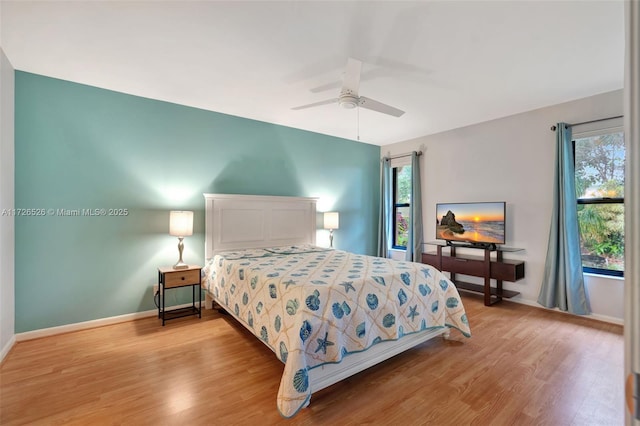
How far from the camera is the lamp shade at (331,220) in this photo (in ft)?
15.7

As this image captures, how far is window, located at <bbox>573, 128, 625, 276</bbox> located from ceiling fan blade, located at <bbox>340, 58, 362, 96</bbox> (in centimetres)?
301

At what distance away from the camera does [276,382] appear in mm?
2156

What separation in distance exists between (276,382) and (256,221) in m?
2.38

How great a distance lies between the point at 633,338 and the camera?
A: 0.46m

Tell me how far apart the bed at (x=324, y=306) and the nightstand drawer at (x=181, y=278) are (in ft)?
→ 0.66

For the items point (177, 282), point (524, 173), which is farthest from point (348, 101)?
point (524, 173)

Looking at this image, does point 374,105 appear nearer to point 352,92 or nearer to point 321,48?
point 352,92

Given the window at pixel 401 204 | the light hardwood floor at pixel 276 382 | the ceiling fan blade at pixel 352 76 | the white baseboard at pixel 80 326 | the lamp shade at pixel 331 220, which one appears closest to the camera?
the light hardwood floor at pixel 276 382

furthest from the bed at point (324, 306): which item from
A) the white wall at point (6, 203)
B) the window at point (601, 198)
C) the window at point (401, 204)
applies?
the window at point (401, 204)

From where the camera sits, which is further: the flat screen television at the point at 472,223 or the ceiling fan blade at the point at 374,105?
the flat screen television at the point at 472,223

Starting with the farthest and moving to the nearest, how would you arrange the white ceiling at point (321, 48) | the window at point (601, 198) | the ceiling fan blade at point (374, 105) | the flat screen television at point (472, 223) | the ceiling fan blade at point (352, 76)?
the flat screen television at point (472, 223) < the window at point (601, 198) < the ceiling fan blade at point (374, 105) < the ceiling fan blade at point (352, 76) < the white ceiling at point (321, 48)

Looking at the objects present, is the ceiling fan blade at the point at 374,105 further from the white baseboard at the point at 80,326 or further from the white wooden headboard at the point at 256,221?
the white baseboard at the point at 80,326

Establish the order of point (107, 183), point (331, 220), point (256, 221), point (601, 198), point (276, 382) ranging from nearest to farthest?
point (276, 382), point (107, 183), point (601, 198), point (256, 221), point (331, 220)

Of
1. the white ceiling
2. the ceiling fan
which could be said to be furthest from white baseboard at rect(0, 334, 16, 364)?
the ceiling fan
